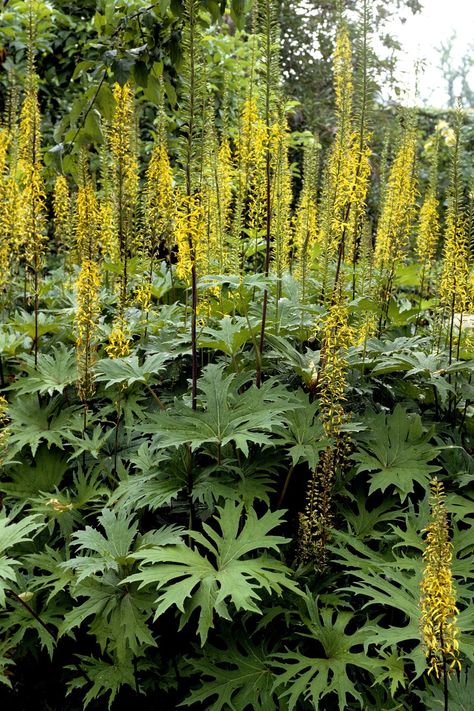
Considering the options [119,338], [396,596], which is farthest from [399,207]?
[396,596]

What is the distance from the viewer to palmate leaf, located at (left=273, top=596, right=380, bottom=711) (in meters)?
2.19

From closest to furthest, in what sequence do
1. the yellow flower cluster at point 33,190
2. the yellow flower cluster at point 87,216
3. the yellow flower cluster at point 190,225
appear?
the yellow flower cluster at point 190,225
the yellow flower cluster at point 33,190
the yellow flower cluster at point 87,216

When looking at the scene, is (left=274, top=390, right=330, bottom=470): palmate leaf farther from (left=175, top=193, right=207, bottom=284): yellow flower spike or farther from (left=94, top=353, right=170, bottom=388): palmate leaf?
(left=175, top=193, right=207, bottom=284): yellow flower spike

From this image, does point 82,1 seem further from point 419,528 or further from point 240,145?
point 419,528

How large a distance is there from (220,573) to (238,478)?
21.7 inches

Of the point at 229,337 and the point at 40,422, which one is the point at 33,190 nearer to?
the point at 40,422

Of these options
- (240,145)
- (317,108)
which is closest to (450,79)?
(317,108)

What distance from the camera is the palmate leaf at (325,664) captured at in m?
2.19

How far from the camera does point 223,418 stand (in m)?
2.62

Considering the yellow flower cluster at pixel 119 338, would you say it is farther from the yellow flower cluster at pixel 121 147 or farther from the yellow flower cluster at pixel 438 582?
the yellow flower cluster at pixel 438 582

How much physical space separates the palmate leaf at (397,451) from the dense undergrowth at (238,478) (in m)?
0.01

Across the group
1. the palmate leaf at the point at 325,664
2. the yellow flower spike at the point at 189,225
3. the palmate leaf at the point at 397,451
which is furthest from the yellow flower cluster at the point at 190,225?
the palmate leaf at the point at 325,664

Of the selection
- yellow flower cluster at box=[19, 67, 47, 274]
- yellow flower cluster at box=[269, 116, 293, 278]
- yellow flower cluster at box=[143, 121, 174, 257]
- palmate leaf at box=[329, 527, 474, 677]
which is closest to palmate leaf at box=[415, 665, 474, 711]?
palmate leaf at box=[329, 527, 474, 677]

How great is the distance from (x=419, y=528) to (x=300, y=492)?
68 cm
